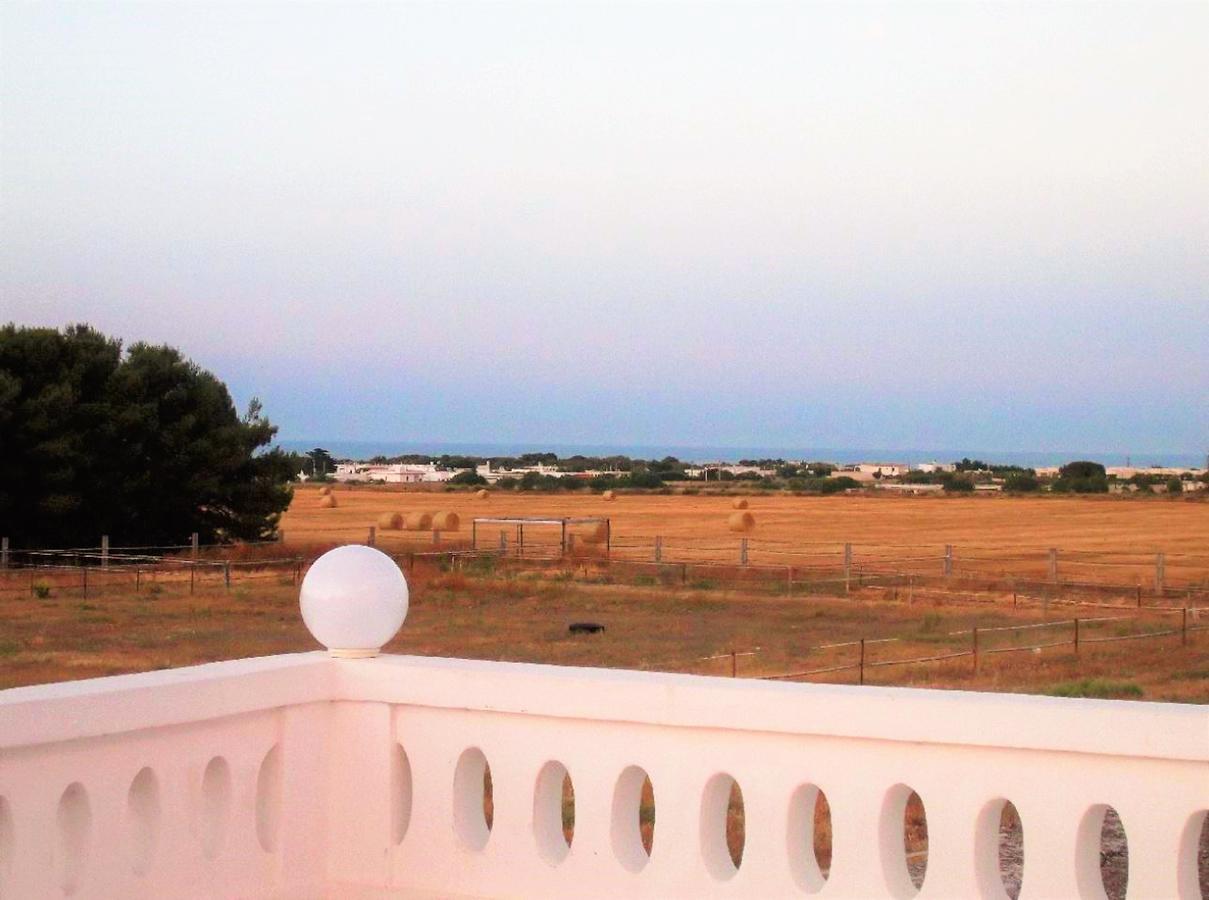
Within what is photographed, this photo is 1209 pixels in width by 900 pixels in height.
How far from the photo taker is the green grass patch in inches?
527

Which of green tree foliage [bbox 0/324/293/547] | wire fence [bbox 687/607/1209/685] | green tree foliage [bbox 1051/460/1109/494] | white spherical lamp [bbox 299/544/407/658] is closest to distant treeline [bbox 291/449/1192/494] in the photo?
green tree foliage [bbox 1051/460/1109/494]

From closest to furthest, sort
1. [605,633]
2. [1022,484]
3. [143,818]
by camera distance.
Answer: [143,818]
[605,633]
[1022,484]

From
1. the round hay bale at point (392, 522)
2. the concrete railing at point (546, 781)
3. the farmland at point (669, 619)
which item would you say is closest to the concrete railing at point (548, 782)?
the concrete railing at point (546, 781)

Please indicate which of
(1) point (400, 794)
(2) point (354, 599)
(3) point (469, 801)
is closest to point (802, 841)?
(3) point (469, 801)

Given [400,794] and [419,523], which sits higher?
[400,794]

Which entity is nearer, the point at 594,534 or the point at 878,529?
the point at 594,534

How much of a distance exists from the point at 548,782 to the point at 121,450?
31.3m

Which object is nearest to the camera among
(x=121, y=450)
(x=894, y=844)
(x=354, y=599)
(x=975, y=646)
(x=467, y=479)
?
(x=894, y=844)

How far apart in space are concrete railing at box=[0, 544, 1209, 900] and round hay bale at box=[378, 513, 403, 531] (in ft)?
146

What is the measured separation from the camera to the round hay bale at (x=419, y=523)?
4719cm

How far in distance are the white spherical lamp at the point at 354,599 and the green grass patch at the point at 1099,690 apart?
35.0 feet

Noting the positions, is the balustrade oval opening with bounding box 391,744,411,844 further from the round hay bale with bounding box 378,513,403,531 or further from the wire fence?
the round hay bale with bounding box 378,513,403,531

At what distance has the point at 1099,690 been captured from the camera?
13602 mm

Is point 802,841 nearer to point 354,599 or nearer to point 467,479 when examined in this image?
point 354,599
